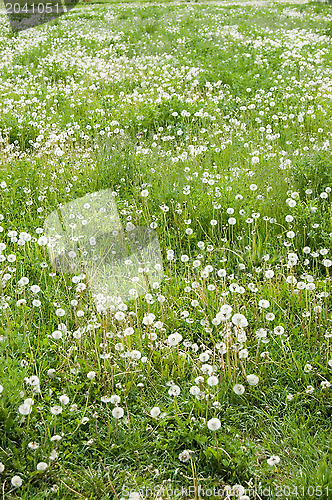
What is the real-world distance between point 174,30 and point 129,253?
13077mm

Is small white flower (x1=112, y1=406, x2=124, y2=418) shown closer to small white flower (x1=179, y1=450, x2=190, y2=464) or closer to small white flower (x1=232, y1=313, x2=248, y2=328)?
small white flower (x1=179, y1=450, x2=190, y2=464)

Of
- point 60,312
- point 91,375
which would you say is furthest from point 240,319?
point 60,312

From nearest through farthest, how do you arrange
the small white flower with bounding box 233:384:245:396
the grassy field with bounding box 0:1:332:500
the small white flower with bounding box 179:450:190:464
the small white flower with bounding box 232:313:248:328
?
1. the small white flower with bounding box 179:450:190:464
2. the grassy field with bounding box 0:1:332:500
3. the small white flower with bounding box 233:384:245:396
4. the small white flower with bounding box 232:313:248:328

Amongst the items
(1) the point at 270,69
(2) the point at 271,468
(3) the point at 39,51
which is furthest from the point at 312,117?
(3) the point at 39,51

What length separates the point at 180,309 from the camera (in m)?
3.29

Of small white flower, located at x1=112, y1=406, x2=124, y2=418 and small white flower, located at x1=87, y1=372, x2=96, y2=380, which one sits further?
small white flower, located at x1=87, y1=372, x2=96, y2=380

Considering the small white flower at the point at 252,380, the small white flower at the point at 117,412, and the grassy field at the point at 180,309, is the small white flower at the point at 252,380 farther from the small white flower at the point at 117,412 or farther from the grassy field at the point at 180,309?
the small white flower at the point at 117,412

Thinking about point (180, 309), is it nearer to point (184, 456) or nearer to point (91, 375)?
point (91, 375)

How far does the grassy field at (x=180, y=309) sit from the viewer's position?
2.30 metres

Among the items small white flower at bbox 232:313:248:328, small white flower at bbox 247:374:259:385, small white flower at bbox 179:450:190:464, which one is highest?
small white flower at bbox 232:313:248:328

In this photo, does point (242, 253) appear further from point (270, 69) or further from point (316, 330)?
point (270, 69)

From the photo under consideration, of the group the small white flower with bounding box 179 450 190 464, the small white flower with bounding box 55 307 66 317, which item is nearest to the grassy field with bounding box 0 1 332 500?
the small white flower with bounding box 179 450 190 464

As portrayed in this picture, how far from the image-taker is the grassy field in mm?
2305

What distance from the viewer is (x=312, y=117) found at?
6.68m
